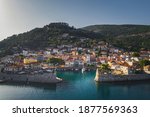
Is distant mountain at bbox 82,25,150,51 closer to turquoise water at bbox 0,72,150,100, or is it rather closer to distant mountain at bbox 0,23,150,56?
distant mountain at bbox 0,23,150,56

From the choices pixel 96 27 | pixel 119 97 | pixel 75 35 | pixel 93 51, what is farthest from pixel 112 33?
pixel 119 97

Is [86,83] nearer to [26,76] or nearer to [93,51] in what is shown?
[26,76]

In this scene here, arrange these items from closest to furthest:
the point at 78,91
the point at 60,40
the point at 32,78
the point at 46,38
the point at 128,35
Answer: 1. the point at 78,91
2. the point at 32,78
3. the point at 46,38
4. the point at 60,40
5. the point at 128,35

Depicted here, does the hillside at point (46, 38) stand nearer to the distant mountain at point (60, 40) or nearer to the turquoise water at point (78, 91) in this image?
the distant mountain at point (60, 40)

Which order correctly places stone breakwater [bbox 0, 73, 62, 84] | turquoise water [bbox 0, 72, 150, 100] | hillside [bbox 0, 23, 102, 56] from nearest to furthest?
turquoise water [bbox 0, 72, 150, 100] < stone breakwater [bbox 0, 73, 62, 84] < hillside [bbox 0, 23, 102, 56]

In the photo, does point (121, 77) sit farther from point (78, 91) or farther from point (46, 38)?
point (46, 38)

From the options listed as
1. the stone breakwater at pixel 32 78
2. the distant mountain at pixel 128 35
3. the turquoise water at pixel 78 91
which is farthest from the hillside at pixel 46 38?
the turquoise water at pixel 78 91

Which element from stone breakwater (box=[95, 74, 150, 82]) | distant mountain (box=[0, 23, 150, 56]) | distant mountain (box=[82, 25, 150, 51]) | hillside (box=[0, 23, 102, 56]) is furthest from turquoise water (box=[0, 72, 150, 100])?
distant mountain (box=[82, 25, 150, 51])

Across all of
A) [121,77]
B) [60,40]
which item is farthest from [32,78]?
[60,40]
